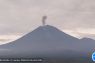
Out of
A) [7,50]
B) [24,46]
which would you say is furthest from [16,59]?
[24,46]

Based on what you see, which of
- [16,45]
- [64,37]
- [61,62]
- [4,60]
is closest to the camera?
[4,60]

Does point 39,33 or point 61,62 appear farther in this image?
point 39,33

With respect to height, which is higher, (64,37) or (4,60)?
(64,37)

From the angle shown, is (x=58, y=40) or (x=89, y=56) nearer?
(x=89, y=56)

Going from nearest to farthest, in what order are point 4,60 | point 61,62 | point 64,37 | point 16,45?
point 4,60 → point 61,62 → point 16,45 → point 64,37

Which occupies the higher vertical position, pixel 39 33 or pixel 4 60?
pixel 39 33

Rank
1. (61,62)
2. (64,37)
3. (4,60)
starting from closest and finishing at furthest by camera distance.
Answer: (4,60), (61,62), (64,37)

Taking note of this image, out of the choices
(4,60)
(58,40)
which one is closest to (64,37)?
(58,40)

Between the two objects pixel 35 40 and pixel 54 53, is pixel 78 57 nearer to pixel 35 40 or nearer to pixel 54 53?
pixel 54 53

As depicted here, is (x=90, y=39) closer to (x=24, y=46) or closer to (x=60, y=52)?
(x=60, y=52)
